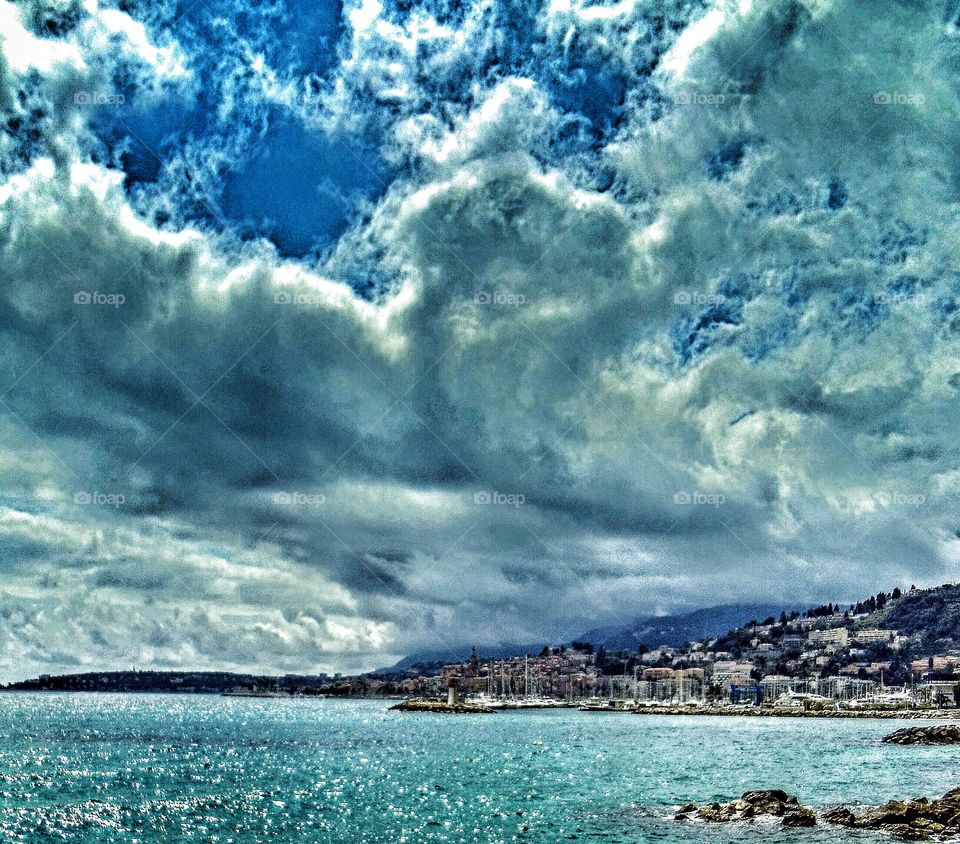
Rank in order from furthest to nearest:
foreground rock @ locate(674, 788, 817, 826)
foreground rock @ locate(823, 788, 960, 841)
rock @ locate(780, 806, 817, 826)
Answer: foreground rock @ locate(674, 788, 817, 826)
rock @ locate(780, 806, 817, 826)
foreground rock @ locate(823, 788, 960, 841)

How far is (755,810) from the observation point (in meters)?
46.8

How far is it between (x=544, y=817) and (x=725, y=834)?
34.4ft

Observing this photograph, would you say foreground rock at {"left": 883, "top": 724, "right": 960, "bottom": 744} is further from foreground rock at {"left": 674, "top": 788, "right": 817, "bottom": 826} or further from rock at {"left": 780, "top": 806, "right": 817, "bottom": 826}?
rock at {"left": 780, "top": 806, "right": 817, "bottom": 826}

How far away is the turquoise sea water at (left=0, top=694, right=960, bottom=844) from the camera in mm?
45438

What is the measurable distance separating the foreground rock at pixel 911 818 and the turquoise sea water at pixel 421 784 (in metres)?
1.86

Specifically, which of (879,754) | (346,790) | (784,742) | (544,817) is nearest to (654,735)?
(784,742)

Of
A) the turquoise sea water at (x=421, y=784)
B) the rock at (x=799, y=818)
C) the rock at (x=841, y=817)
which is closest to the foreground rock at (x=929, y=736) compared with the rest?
the turquoise sea water at (x=421, y=784)

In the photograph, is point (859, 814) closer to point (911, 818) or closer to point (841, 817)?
point (841, 817)

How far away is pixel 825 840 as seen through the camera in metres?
40.8

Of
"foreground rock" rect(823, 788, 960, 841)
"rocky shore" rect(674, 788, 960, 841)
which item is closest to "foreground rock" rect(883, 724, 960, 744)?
"rocky shore" rect(674, 788, 960, 841)

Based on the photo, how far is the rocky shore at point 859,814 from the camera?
4175 centimetres

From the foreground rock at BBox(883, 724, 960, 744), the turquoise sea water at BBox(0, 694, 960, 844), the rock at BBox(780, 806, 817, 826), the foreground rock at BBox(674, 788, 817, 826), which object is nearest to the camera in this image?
the rock at BBox(780, 806, 817, 826)

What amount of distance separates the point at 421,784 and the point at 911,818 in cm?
3290

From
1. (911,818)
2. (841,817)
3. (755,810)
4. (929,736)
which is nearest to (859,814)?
(841,817)
